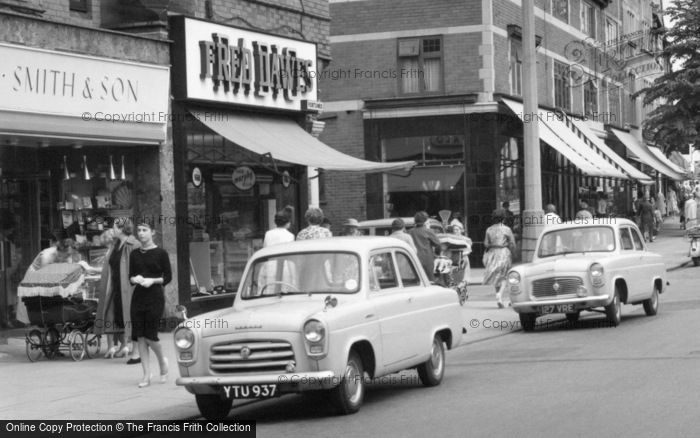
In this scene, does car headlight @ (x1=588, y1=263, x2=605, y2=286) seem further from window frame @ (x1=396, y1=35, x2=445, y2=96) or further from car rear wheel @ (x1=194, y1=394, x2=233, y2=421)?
window frame @ (x1=396, y1=35, x2=445, y2=96)

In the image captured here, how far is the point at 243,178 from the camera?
67.7 ft

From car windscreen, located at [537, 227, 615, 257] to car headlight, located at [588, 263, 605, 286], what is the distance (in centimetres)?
91

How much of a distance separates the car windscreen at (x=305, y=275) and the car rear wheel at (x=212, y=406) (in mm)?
1182

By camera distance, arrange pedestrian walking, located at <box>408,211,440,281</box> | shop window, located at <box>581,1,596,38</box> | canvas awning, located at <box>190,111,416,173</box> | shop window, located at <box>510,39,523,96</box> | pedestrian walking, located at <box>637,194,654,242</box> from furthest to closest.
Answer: shop window, located at <box>581,1,596,38</box>, pedestrian walking, located at <box>637,194,654,242</box>, shop window, located at <box>510,39,523,96</box>, pedestrian walking, located at <box>408,211,440,281</box>, canvas awning, located at <box>190,111,416,173</box>

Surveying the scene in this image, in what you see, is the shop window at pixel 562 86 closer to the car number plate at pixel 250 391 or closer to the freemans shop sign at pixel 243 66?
the freemans shop sign at pixel 243 66

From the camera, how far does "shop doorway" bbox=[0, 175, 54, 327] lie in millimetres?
17297

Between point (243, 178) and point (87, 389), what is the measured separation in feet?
28.1

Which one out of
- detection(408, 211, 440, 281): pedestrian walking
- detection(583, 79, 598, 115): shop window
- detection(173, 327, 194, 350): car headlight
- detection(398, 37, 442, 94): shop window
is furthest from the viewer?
detection(583, 79, 598, 115): shop window

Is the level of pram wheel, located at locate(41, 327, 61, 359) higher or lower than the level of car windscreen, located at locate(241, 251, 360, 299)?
lower

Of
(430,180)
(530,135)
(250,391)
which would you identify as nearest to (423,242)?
(530,135)

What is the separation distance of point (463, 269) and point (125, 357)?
32.1 ft

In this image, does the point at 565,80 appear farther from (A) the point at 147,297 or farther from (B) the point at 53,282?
(A) the point at 147,297

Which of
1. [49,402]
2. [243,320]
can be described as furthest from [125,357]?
[243,320]

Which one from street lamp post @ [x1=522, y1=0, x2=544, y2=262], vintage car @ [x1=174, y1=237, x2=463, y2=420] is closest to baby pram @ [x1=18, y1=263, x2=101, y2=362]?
vintage car @ [x1=174, y1=237, x2=463, y2=420]
